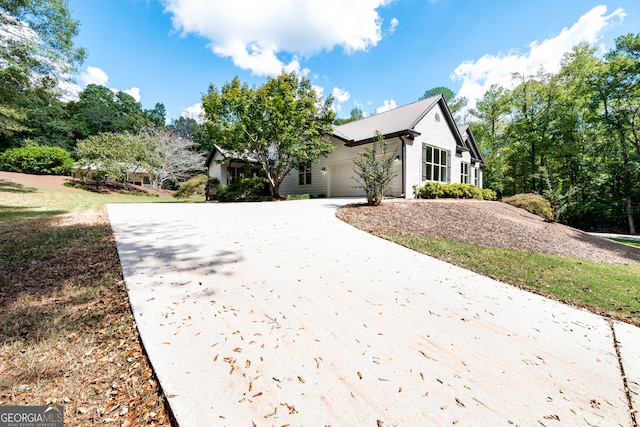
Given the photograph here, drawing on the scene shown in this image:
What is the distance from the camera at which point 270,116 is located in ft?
44.8

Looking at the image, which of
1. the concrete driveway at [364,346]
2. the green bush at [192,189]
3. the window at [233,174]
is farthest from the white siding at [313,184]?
the concrete driveway at [364,346]

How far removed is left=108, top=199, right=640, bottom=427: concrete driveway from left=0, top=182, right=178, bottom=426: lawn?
155 mm

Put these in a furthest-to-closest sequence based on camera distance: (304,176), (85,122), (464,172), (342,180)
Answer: (85,122)
(464,172)
(304,176)
(342,180)

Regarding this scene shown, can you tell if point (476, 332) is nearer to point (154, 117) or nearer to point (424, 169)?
point (424, 169)

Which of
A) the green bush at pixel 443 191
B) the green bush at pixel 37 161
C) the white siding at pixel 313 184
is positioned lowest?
the green bush at pixel 443 191

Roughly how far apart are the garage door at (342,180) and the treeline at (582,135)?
983cm

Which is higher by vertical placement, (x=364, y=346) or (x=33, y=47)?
(x=33, y=47)

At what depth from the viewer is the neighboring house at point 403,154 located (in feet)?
46.2

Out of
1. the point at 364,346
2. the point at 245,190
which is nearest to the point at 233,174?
the point at 245,190

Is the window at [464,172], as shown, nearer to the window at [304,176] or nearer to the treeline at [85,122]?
the window at [304,176]

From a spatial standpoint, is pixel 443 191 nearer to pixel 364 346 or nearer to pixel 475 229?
pixel 475 229

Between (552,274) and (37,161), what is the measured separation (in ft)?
112

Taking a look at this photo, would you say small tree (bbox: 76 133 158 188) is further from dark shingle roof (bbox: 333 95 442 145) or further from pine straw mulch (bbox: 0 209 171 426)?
pine straw mulch (bbox: 0 209 171 426)

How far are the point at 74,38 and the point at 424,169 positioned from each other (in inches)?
754
